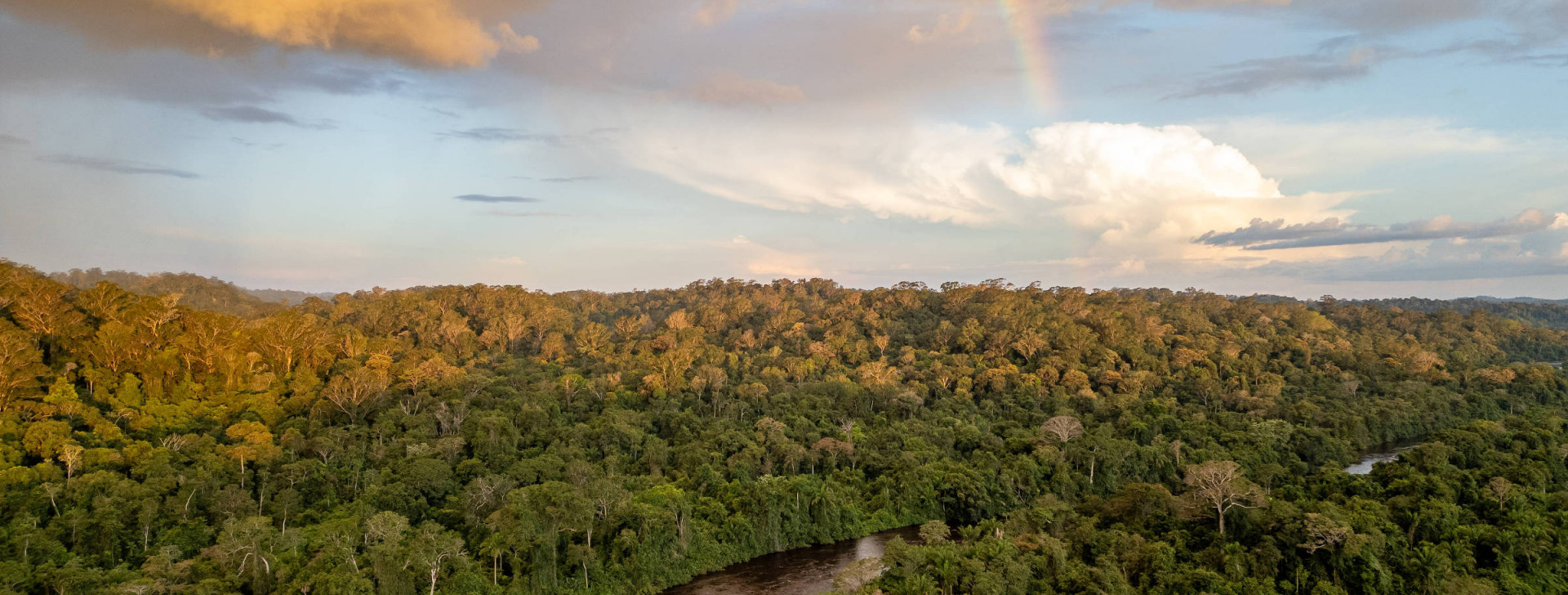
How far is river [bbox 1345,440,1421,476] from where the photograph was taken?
1891 inches

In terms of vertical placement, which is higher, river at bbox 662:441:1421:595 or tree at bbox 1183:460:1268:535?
tree at bbox 1183:460:1268:535

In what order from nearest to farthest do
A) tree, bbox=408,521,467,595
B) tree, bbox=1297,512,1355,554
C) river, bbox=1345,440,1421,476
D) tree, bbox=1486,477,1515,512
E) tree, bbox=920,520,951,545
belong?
1. tree, bbox=1297,512,1355,554
2. tree, bbox=408,521,467,595
3. tree, bbox=1486,477,1515,512
4. tree, bbox=920,520,951,545
5. river, bbox=1345,440,1421,476

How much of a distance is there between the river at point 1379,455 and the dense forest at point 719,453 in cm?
120

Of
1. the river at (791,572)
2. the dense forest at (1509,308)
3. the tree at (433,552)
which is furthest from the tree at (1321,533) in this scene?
the dense forest at (1509,308)

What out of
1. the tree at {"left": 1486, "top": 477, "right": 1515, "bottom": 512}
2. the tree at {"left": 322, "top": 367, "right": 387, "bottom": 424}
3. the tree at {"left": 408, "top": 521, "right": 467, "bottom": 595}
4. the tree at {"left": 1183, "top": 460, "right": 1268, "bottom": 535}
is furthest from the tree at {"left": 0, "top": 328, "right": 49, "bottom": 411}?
the tree at {"left": 1486, "top": 477, "right": 1515, "bottom": 512}

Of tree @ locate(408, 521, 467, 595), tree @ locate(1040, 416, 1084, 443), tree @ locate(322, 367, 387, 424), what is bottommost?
tree @ locate(408, 521, 467, 595)

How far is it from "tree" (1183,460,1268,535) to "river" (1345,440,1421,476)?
1000 inches

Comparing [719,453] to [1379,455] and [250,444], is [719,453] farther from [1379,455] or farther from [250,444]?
[1379,455]

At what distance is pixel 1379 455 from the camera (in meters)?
52.5

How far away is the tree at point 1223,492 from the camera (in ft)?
90.0

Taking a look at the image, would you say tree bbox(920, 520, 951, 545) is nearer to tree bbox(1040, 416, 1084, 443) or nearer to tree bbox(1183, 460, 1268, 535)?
tree bbox(1183, 460, 1268, 535)

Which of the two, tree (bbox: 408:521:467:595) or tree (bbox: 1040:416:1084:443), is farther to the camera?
tree (bbox: 1040:416:1084:443)

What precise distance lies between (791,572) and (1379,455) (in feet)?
145

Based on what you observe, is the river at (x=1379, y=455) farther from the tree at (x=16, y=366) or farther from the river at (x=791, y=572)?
the tree at (x=16, y=366)
